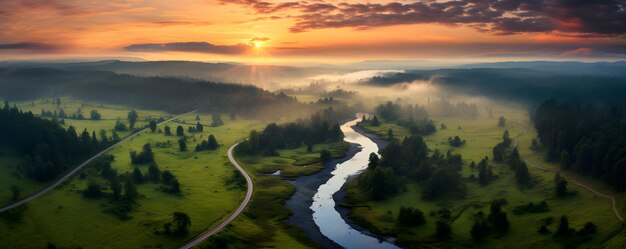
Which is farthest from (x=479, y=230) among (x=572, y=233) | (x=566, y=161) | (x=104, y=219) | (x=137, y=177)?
(x=137, y=177)

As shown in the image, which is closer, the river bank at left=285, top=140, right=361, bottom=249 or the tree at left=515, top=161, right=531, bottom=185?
the river bank at left=285, top=140, right=361, bottom=249

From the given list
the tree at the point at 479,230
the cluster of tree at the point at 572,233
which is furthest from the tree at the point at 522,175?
the cluster of tree at the point at 572,233

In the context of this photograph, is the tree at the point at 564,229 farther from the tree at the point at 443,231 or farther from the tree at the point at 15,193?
the tree at the point at 15,193

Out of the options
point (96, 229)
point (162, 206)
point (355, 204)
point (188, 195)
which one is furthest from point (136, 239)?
point (355, 204)

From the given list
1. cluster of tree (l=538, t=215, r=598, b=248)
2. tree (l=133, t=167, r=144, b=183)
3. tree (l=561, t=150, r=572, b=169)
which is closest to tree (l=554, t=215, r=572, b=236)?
cluster of tree (l=538, t=215, r=598, b=248)

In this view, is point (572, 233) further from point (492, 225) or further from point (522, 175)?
point (522, 175)

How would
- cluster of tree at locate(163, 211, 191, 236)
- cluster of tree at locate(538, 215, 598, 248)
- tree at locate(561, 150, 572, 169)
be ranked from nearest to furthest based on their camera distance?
cluster of tree at locate(538, 215, 598, 248)
cluster of tree at locate(163, 211, 191, 236)
tree at locate(561, 150, 572, 169)

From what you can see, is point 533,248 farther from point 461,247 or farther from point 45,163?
point 45,163

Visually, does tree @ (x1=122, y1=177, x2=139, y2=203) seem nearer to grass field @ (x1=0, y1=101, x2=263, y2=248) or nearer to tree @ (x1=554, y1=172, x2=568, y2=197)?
grass field @ (x1=0, y1=101, x2=263, y2=248)
